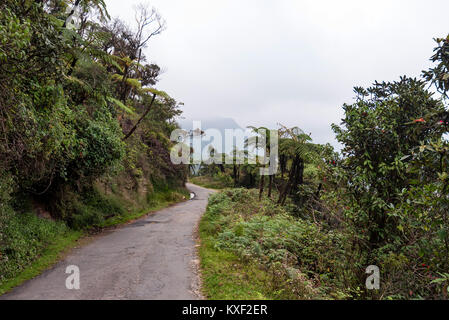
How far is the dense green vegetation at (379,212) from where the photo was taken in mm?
4320

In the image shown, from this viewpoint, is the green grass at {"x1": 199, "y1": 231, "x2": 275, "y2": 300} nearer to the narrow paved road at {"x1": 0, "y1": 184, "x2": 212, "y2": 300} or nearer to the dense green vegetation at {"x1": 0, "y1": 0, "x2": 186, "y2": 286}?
the narrow paved road at {"x1": 0, "y1": 184, "x2": 212, "y2": 300}

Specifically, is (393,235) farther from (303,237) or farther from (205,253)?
(205,253)

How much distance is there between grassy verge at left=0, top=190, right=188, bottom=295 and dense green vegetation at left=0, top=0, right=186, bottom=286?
3cm

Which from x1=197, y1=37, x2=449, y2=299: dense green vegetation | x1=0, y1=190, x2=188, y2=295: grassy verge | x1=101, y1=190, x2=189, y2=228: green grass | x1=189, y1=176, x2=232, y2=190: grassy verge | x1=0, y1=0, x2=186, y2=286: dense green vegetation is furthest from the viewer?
x1=189, y1=176, x2=232, y2=190: grassy verge

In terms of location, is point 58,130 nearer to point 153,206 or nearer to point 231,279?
point 231,279

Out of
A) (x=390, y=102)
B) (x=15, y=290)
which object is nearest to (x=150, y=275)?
(x=15, y=290)

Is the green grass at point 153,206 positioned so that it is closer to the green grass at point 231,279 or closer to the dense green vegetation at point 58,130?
the dense green vegetation at point 58,130

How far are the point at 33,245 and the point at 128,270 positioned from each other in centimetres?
319

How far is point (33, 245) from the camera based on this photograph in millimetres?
7531

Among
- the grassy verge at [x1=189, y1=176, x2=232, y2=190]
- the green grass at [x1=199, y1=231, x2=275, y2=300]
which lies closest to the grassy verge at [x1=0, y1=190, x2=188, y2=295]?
the green grass at [x1=199, y1=231, x2=275, y2=300]

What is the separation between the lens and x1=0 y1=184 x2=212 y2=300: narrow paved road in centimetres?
534

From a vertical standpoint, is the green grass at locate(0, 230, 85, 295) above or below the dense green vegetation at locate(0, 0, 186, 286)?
below

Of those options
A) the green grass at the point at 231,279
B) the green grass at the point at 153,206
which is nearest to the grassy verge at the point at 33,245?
the green grass at the point at 153,206

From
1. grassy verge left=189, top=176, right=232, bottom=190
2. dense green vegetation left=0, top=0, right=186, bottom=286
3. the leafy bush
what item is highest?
dense green vegetation left=0, top=0, right=186, bottom=286
